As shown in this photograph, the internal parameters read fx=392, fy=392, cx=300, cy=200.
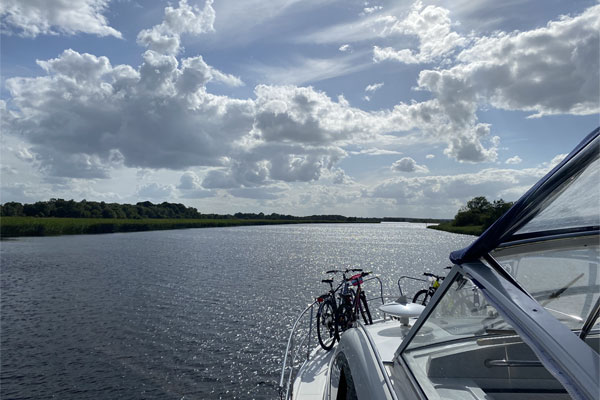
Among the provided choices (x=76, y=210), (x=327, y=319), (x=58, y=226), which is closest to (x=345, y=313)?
(x=327, y=319)

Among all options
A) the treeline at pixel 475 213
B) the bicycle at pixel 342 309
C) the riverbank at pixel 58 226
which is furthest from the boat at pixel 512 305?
the treeline at pixel 475 213

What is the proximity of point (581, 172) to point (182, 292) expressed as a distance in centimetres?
2307

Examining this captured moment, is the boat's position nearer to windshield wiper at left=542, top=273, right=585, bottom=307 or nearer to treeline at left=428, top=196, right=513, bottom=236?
windshield wiper at left=542, top=273, right=585, bottom=307

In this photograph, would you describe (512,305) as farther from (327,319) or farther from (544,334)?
(327,319)

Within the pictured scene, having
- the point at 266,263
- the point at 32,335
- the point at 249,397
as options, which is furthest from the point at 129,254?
the point at 249,397

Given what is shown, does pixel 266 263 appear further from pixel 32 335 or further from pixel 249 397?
pixel 249 397

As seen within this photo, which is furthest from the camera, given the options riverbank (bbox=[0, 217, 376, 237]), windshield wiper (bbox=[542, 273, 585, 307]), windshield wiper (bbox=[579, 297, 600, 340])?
riverbank (bbox=[0, 217, 376, 237])

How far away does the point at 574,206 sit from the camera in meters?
2.03

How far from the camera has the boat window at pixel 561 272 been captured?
236 centimetres

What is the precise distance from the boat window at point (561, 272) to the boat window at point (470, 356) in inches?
12.7

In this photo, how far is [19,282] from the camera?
1033 inches

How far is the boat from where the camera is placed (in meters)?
1.88

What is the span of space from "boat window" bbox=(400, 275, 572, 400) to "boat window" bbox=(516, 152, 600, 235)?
1.78 feet

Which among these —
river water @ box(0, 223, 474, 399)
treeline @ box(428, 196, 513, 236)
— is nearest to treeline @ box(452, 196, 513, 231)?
treeline @ box(428, 196, 513, 236)
